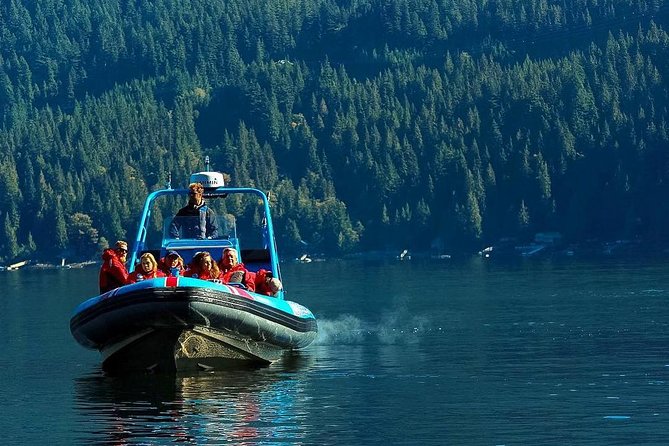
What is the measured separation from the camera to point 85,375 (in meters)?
39.8

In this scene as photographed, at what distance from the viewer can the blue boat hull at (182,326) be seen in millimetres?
35906

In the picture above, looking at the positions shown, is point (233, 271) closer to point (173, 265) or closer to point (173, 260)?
point (173, 260)

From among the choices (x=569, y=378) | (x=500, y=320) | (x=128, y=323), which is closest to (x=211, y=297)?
(x=128, y=323)

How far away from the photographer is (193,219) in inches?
1645

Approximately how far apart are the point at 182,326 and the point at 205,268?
4.80 feet

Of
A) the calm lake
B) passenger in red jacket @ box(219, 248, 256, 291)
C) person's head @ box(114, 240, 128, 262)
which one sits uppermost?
person's head @ box(114, 240, 128, 262)

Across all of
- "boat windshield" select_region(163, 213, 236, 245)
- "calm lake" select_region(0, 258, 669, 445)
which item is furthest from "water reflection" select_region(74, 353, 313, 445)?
"boat windshield" select_region(163, 213, 236, 245)

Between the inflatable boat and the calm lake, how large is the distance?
0.49 m

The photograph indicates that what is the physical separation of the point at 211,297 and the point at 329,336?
14777mm

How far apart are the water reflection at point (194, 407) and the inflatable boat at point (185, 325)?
418mm

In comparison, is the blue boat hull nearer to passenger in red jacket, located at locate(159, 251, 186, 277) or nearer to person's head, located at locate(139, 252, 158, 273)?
passenger in red jacket, located at locate(159, 251, 186, 277)

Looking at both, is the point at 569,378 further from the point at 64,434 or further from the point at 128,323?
the point at 64,434

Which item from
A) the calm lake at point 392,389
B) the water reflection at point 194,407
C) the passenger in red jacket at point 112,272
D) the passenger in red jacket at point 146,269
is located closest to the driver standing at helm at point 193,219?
the passenger in red jacket at point 112,272

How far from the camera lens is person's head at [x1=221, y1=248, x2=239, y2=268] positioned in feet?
128
